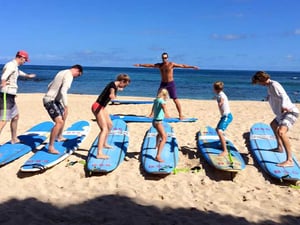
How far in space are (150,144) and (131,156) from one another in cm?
56

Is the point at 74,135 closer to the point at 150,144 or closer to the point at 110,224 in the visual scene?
the point at 150,144

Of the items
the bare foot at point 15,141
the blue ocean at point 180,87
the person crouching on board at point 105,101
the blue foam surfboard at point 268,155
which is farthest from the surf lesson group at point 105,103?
the blue ocean at point 180,87

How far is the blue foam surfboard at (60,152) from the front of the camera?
5.73 meters

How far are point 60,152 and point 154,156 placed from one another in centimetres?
179

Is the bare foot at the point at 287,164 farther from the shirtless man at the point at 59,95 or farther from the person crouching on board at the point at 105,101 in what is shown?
the shirtless man at the point at 59,95

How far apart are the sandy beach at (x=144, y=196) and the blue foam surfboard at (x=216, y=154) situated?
7.0 inches

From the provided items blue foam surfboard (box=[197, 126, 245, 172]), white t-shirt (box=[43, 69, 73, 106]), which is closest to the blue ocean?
blue foam surfboard (box=[197, 126, 245, 172])

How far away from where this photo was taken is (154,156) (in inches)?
250

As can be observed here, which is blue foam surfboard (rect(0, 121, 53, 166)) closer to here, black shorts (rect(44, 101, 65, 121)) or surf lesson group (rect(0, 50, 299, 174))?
surf lesson group (rect(0, 50, 299, 174))

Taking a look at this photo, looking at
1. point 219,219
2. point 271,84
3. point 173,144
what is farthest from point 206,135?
point 219,219

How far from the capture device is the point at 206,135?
770 cm

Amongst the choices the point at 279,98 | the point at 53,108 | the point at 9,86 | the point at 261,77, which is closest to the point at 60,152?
the point at 53,108

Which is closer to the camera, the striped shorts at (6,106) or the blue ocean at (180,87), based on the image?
the striped shorts at (6,106)

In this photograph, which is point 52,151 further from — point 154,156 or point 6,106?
point 154,156
